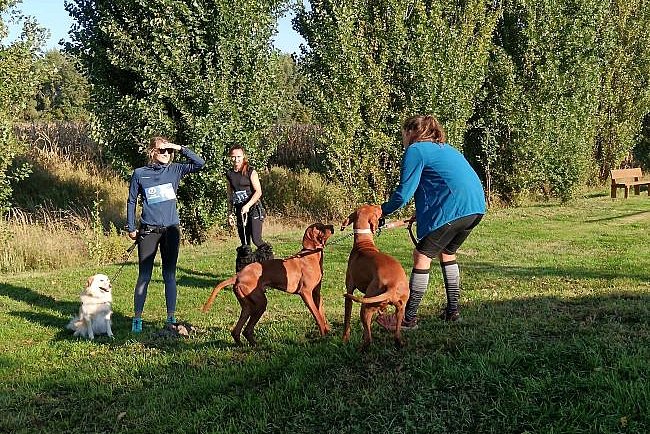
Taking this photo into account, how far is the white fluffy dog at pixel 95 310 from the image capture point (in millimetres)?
6352

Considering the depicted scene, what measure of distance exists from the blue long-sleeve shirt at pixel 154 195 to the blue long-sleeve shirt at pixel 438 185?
2.69 meters

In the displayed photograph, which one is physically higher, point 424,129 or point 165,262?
point 424,129

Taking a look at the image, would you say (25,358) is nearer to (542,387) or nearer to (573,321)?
(542,387)

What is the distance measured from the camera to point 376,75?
15.3 metres

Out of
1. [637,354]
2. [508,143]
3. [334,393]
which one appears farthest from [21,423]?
[508,143]

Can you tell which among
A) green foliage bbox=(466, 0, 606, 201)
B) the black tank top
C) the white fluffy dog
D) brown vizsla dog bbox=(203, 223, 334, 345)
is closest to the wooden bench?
green foliage bbox=(466, 0, 606, 201)

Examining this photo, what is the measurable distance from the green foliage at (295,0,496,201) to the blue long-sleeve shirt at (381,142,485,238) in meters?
10.3

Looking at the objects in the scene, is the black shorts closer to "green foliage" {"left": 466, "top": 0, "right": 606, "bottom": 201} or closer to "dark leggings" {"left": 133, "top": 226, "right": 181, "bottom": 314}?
"dark leggings" {"left": 133, "top": 226, "right": 181, "bottom": 314}

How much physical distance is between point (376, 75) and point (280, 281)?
1114cm

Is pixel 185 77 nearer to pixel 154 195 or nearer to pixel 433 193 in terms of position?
pixel 154 195

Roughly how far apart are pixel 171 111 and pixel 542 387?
430 inches

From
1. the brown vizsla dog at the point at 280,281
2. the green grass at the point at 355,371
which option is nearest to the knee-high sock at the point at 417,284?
the green grass at the point at 355,371

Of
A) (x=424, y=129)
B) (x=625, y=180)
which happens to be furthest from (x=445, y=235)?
(x=625, y=180)

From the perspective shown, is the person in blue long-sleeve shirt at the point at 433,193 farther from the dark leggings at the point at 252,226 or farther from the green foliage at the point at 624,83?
the green foliage at the point at 624,83
